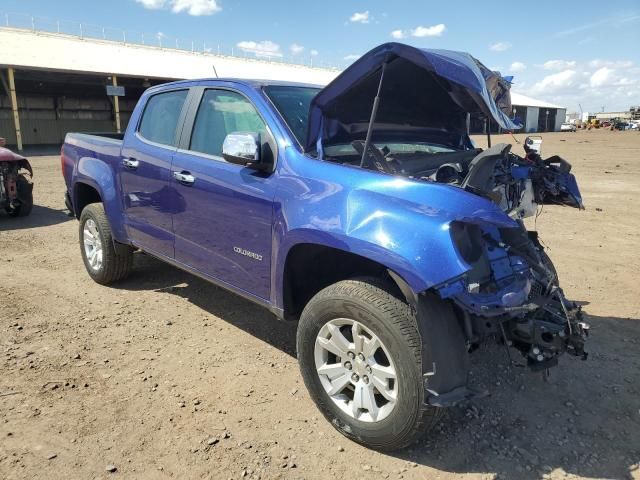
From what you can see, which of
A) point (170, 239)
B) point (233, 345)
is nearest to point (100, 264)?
point (170, 239)

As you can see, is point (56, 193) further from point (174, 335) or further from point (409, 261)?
point (409, 261)

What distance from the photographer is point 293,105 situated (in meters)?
3.46

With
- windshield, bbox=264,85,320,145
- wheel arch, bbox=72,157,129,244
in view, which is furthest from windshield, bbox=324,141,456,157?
wheel arch, bbox=72,157,129,244

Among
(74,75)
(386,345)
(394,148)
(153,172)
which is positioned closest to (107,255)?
(153,172)

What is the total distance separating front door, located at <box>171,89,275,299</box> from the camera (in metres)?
3.18

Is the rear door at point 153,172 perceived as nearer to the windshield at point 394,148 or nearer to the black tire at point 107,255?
the black tire at point 107,255

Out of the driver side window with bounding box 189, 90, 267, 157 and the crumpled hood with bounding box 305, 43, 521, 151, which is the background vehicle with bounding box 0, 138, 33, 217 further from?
the crumpled hood with bounding box 305, 43, 521, 151

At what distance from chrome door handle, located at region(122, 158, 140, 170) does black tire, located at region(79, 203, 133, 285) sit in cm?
77

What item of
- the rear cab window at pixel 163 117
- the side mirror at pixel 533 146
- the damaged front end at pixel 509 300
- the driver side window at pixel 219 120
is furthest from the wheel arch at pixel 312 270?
the side mirror at pixel 533 146

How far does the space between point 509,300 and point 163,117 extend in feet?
10.6

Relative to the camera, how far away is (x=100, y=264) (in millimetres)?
5082

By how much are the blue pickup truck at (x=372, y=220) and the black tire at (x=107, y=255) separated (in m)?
0.72

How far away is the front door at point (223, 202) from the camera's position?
Result: 10.4ft

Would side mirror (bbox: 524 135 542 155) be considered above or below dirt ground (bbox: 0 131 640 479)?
above
